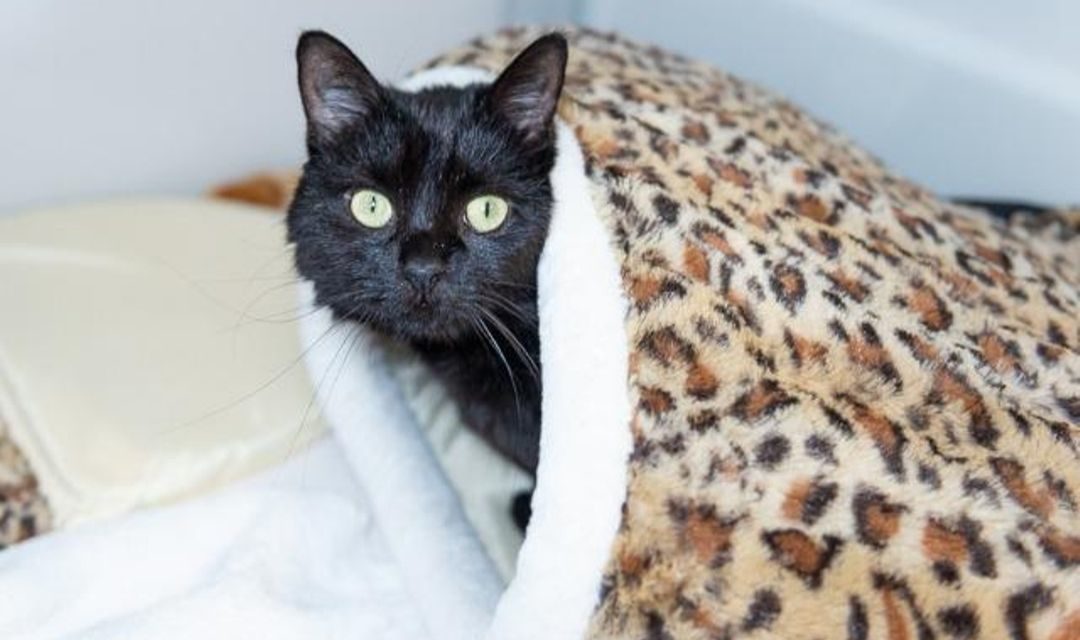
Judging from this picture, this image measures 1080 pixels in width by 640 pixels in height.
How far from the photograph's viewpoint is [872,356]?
0.99 metres

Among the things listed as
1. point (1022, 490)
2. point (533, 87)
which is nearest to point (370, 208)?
point (533, 87)

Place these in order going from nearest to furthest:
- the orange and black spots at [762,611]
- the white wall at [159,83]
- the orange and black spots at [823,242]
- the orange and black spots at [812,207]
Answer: the orange and black spots at [762,611] < the orange and black spots at [823,242] < the orange and black spots at [812,207] < the white wall at [159,83]

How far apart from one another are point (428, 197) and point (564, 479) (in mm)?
294

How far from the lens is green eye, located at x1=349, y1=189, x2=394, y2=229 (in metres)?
1.02

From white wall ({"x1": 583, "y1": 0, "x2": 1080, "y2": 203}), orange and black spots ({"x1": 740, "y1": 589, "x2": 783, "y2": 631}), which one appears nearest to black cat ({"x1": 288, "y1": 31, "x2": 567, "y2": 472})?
orange and black spots ({"x1": 740, "y1": 589, "x2": 783, "y2": 631})

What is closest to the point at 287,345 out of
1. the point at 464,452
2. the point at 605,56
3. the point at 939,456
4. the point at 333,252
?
the point at 464,452

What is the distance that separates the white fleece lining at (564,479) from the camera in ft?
2.81

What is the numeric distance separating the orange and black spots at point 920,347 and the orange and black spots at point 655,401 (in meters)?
0.25

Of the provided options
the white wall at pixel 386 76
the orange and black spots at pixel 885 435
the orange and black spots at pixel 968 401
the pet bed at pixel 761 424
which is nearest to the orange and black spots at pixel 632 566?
the pet bed at pixel 761 424

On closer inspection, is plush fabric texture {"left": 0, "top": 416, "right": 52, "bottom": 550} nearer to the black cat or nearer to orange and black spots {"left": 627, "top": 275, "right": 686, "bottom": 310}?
the black cat

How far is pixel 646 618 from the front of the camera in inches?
33.8

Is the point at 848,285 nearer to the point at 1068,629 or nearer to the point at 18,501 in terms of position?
the point at 1068,629

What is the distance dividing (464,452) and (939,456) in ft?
2.05

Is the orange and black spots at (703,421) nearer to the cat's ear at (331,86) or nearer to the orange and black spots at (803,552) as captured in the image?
the orange and black spots at (803,552)
